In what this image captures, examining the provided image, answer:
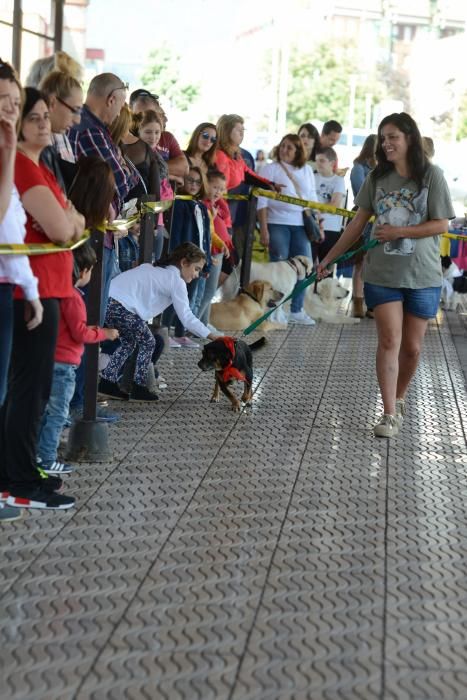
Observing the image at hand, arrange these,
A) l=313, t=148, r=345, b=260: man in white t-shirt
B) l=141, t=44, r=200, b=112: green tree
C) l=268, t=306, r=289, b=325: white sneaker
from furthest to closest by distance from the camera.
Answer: l=141, t=44, r=200, b=112: green tree, l=313, t=148, r=345, b=260: man in white t-shirt, l=268, t=306, r=289, b=325: white sneaker

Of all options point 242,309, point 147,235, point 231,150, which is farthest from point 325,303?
point 147,235

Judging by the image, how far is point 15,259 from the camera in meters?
4.48

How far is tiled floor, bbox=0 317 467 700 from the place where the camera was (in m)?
3.52

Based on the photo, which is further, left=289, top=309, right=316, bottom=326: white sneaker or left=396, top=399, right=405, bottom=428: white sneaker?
left=289, top=309, right=316, bottom=326: white sneaker

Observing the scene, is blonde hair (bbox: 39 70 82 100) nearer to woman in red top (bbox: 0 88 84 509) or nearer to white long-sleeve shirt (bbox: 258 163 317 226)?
woman in red top (bbox: 0 88 84 509)

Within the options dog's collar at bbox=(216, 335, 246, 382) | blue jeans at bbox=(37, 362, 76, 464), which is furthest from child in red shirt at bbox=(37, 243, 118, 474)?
dog's collar at bbox=(216, 335, 246, 382)

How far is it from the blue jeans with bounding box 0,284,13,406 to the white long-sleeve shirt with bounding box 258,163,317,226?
7.53 metres

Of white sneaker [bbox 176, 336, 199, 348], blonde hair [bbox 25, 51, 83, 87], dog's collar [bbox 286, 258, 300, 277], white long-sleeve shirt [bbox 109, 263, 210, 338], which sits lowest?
white sneaker [bbox 176, 336, 199, 348]

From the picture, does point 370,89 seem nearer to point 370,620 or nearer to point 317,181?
point 317,181

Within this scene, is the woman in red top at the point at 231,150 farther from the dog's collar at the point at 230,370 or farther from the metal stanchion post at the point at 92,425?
the metal stanchion post at the point at 92,425

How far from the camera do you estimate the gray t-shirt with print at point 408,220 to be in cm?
687

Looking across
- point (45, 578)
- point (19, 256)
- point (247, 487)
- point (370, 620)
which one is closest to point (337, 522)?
point (247, 487)

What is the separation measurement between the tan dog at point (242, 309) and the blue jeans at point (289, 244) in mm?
894

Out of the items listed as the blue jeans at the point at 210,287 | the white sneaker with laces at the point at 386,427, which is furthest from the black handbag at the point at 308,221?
the white sneaker with laces at the point at 386,427
